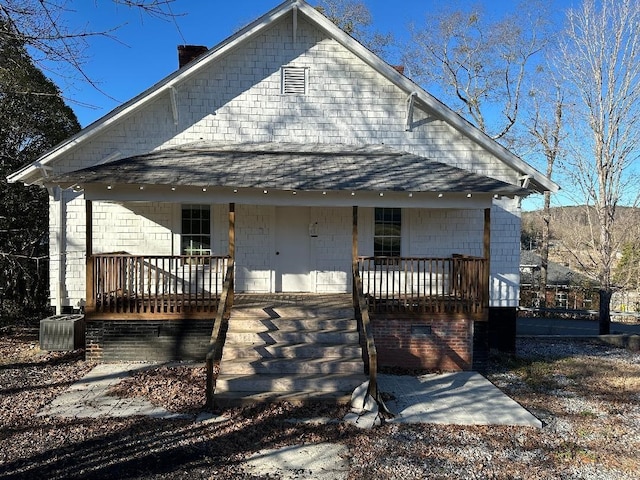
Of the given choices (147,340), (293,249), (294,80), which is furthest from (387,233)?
(147,340)

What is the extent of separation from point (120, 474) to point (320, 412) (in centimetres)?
273

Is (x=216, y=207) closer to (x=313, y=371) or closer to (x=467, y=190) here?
(x=313, y=371)

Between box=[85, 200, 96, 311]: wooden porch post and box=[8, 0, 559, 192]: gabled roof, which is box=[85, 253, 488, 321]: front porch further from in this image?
box=[8, 0, 559, 192]: gabled roof

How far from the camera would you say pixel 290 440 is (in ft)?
18.6

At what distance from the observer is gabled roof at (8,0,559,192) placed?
9.62 metres

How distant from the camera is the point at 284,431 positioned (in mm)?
5898

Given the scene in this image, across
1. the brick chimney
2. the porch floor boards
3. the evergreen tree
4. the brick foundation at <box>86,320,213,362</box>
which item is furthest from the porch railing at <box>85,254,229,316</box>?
the brick chimney

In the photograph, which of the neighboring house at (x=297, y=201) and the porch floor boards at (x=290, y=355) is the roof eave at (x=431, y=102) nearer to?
the neighboring house at (x=297, y=201)

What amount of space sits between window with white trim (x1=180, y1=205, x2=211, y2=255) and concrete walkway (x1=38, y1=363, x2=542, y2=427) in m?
2.96

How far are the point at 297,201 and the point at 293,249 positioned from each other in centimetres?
211

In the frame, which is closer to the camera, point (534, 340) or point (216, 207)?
point (216, 207)

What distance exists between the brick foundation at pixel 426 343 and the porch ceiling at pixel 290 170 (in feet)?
8.75

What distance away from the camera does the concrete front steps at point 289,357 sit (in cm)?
684

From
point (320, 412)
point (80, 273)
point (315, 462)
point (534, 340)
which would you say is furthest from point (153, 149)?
point (534, 340)
